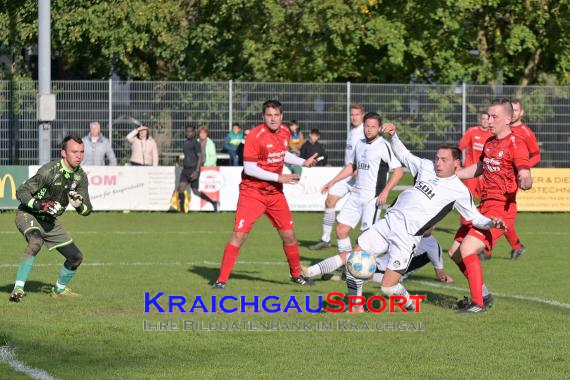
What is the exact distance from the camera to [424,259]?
13.0 metres

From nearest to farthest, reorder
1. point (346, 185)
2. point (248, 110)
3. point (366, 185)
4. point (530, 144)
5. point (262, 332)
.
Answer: point (262, 332), point (366, 185), point (530, 144), point (346, 185), point (248, 110)

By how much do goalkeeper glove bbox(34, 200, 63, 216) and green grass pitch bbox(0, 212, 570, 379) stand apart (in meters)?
0.94

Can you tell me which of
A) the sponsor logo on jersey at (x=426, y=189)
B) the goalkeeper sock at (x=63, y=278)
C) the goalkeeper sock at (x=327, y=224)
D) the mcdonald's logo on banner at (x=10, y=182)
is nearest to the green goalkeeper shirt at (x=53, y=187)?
the goalkeeper sock at (x=63, y=278)

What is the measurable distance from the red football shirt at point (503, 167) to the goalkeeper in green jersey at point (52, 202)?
13.5 feet

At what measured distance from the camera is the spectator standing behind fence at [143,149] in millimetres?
25891

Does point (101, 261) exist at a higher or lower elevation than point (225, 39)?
lower

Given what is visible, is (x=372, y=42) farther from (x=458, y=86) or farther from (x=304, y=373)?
(x=304, y=373)

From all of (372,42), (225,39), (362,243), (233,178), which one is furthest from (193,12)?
(362,243)

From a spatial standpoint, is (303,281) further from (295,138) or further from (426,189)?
(295,138)

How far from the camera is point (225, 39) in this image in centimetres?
3188

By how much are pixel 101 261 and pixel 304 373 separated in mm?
8258

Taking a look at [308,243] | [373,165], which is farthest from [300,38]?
[373,165]

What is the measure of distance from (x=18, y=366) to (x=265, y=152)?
5.07 m

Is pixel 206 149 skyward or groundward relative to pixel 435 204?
groundward
